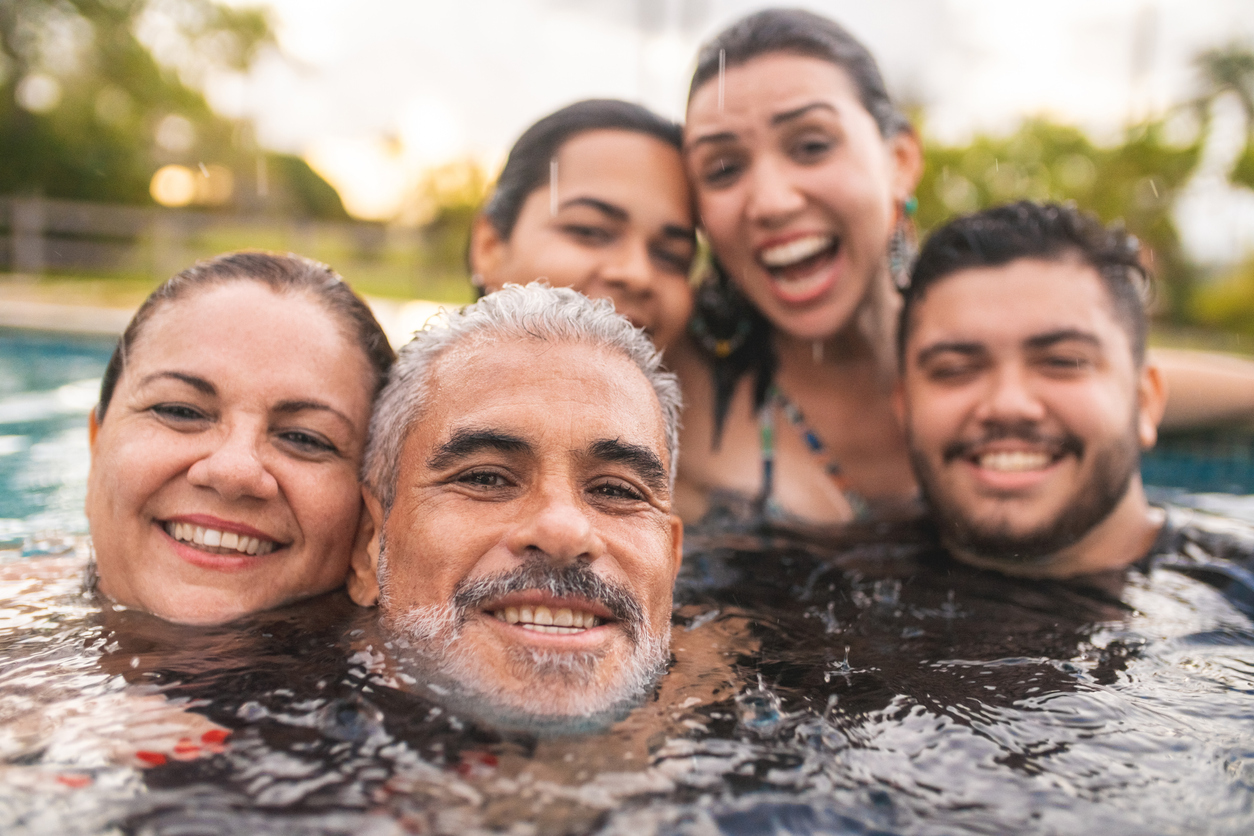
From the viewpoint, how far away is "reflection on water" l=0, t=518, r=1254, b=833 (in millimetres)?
1896

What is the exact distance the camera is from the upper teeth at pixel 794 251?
155 inches

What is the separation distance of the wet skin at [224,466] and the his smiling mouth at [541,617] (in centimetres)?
81

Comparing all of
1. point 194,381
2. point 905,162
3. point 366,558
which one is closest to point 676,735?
point 366,558

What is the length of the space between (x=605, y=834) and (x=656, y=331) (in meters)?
2.48

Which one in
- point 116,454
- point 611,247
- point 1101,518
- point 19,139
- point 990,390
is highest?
point 19,139

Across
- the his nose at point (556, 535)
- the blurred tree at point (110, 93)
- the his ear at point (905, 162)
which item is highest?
the blurred tree at point (110, 93)

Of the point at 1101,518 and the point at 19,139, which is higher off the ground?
the point at 19,139

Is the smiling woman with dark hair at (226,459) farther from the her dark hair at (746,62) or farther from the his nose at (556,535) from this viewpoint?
the her dark hair at (746,62)

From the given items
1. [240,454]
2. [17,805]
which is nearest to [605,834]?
[17,805]

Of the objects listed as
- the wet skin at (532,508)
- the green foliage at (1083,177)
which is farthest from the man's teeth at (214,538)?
the green foliage at (1083,177)

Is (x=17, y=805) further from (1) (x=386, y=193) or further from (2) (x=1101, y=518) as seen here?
(1) (x=386, y=193)

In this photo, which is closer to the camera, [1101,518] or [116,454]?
[116,454]

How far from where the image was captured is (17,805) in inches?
72.7

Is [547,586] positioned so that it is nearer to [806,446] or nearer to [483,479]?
[483,479]
